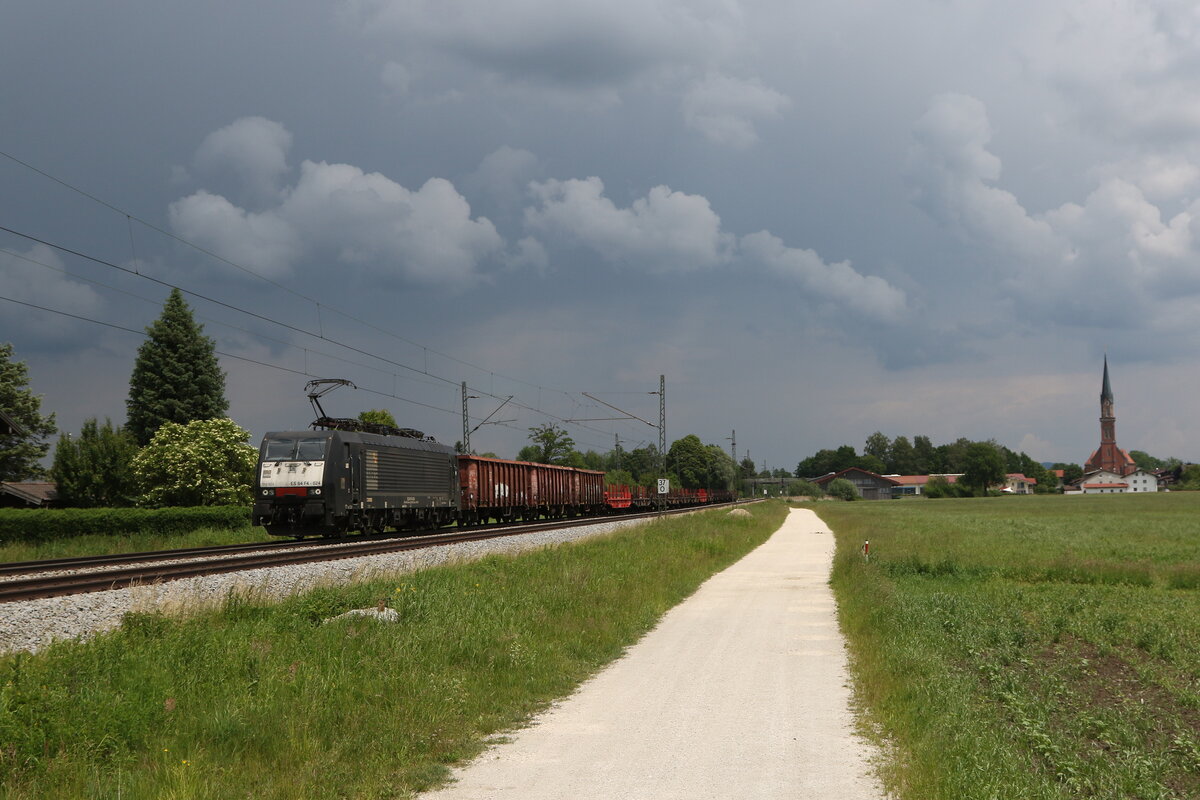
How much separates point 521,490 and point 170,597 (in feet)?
116

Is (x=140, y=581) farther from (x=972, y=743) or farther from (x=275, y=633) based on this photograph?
(x=972, y=743)

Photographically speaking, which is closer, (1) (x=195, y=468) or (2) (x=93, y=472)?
(1) (x=195, y=468)

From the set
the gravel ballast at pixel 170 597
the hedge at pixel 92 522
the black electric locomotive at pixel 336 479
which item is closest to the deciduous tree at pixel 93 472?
the hedge at pixel 92 522

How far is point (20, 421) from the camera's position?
60.0 m

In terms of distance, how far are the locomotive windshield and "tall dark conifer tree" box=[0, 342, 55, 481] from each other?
119 feet

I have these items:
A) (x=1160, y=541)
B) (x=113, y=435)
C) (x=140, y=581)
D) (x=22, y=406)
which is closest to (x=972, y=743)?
(x=140, y=581)

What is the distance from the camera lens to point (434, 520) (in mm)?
38156

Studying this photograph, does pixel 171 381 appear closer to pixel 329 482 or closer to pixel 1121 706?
pixel 329 482

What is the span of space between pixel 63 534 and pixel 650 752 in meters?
28.3

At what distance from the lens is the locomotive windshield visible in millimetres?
29016

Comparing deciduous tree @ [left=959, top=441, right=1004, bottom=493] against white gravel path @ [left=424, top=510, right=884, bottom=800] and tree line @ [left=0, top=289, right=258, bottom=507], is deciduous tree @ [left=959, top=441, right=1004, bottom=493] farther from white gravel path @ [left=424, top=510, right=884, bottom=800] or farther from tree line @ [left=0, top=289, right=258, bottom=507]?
white gravel path @ [left=424, top=510, right=884, bottom=800]

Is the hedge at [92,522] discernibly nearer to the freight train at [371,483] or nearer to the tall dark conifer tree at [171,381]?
the freight train at [371,483]

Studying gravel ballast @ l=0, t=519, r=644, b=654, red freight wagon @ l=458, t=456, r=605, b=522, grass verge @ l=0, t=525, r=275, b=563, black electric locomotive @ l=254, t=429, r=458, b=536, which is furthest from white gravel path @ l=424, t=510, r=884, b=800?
red freight wagon @ l=458, t=456, r=605, b=522

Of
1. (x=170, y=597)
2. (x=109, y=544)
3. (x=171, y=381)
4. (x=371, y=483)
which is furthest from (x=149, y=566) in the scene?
(x=171, y=381)
